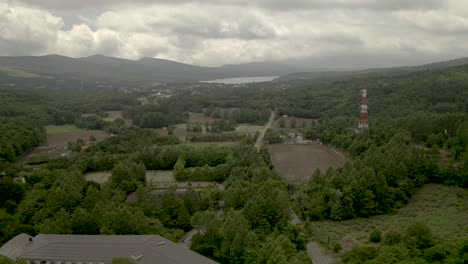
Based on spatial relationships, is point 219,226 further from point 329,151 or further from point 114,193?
point 329,151

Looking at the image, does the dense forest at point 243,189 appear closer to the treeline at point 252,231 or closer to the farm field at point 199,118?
the treeline at point 252,231

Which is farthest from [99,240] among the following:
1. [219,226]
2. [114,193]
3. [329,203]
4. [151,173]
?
[151,173]

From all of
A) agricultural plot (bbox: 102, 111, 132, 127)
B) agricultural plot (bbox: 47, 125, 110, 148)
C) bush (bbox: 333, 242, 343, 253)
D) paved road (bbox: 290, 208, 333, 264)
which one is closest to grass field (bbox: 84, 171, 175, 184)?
agricultural plot (bbox: 47, 125, 110, 148)

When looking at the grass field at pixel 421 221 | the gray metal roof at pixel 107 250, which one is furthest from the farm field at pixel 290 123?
the gray metal roof at pixel 107 250

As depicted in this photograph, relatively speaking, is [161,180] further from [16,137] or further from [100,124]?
[100,124]

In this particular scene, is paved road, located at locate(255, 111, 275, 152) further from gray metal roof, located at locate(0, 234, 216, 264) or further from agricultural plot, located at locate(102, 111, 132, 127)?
gray metal roof, located at locate(0, 234, 216, 264)

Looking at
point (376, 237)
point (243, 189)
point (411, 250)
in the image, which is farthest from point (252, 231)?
point (411, 250)
